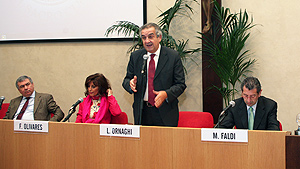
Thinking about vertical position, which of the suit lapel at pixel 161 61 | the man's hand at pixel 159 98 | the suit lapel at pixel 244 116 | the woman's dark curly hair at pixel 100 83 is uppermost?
the suit lapel at pixel 161 61

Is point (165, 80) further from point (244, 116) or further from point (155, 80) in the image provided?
point (244, 116)

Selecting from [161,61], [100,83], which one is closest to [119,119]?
[100,83]

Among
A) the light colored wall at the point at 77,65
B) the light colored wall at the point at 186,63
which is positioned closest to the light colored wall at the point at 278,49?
the light colored wall at the point at 186,63

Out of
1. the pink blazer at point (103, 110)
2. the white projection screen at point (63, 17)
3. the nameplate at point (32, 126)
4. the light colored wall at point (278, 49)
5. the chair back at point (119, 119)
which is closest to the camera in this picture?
the nameplate at point (32, 126)

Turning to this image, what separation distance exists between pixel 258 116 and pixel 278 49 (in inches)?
63.6

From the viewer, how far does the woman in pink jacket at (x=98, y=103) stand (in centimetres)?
340

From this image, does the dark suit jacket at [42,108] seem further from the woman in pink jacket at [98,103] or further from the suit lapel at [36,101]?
the woman in pink jacket at [98,103]

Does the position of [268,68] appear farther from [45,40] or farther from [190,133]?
[45,40]

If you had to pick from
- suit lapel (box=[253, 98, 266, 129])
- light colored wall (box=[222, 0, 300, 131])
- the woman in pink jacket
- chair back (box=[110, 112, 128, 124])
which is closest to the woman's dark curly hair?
the woman in pink jacket

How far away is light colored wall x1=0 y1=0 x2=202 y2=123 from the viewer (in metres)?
4.41

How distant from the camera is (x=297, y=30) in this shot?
13.3 ft

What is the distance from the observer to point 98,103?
11.4 feet

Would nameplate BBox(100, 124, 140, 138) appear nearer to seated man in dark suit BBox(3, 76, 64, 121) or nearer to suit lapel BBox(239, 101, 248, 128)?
suit lapel BBox(239, 101, 248, 128)

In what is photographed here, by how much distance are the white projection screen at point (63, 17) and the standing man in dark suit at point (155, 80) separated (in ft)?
5.16
